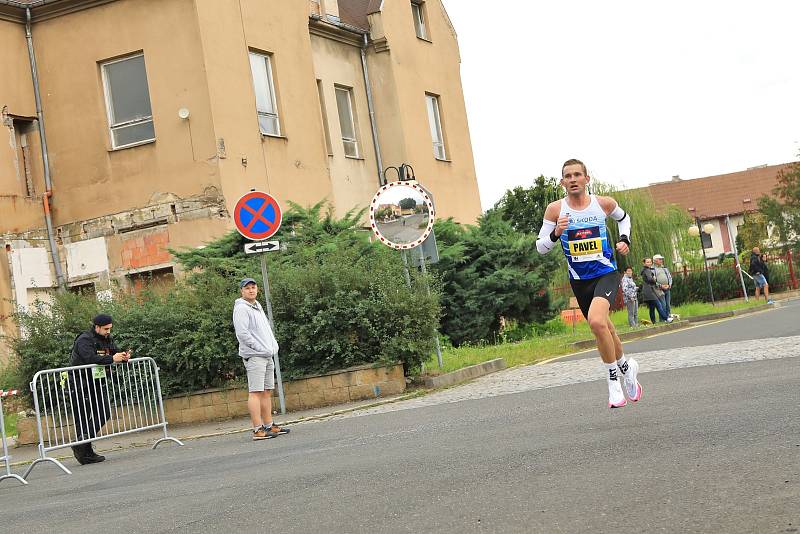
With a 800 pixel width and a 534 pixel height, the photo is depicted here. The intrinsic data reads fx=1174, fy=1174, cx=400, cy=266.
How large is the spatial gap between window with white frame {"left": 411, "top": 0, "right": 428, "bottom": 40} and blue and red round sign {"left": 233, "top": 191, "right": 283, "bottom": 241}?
738 inches

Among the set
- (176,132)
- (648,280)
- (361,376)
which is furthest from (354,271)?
(648,280)

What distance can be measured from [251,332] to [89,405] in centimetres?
220

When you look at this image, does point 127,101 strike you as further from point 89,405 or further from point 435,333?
point 89,405

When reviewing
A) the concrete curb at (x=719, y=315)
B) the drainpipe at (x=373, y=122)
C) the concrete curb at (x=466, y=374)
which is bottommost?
the concrete curb at (x=719, y=315)

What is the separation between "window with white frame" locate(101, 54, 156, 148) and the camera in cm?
2555

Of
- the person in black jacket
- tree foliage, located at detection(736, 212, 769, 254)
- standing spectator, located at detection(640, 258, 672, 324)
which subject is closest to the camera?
the person in black jacket

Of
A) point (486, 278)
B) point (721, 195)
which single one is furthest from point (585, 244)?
point (721, 195)

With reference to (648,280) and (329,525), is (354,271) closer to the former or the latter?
(329,525)

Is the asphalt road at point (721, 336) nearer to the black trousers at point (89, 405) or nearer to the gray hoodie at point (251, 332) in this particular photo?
the gray hoodie at point (251, 332)

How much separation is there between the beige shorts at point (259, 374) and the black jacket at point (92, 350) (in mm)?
1840

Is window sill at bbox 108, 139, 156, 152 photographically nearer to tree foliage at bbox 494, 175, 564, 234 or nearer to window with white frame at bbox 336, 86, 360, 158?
window with white frame at bbox 336, 86, 360, 158

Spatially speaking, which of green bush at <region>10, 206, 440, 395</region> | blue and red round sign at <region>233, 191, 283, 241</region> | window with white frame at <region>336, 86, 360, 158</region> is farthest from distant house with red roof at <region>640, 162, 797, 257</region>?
blue and red round sign at <region>233, 191, 283, 241</region>

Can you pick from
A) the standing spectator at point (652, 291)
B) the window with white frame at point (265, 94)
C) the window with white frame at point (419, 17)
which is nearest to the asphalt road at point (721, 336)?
the standing spectator at point (652, 291)

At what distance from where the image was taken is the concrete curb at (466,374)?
55.8 ft
